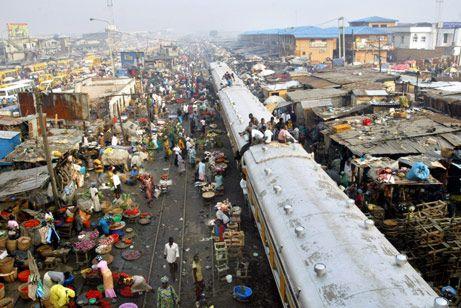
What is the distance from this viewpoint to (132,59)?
199ft

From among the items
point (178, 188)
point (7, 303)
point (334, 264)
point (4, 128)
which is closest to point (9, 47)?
point (4, 128)

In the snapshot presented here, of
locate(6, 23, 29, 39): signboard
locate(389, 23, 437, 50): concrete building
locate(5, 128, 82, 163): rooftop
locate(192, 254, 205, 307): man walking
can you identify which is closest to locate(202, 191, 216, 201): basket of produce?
locate(192, 254, 205, 307): man walking

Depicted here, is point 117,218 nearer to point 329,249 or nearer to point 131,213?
point 131,213

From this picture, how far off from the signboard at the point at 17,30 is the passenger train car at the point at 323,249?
109m

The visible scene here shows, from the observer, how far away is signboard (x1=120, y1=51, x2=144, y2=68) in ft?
196

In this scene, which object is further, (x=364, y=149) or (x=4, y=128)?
(x=4, y=128)

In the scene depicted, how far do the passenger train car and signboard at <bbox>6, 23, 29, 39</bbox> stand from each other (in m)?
109

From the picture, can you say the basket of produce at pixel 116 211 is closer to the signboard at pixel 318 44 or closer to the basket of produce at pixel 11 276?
the basket of produce at pixel 11 276

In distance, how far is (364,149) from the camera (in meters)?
16.5

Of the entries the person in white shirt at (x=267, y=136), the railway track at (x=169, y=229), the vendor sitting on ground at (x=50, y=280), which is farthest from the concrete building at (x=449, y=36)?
the vendor sitting on ground at (x=50, y=280)

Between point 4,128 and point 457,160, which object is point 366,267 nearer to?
point 457,160

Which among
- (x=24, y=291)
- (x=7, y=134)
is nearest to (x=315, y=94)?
(x=7, y=134)

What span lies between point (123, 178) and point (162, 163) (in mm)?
3072

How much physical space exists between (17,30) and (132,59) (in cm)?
6072
